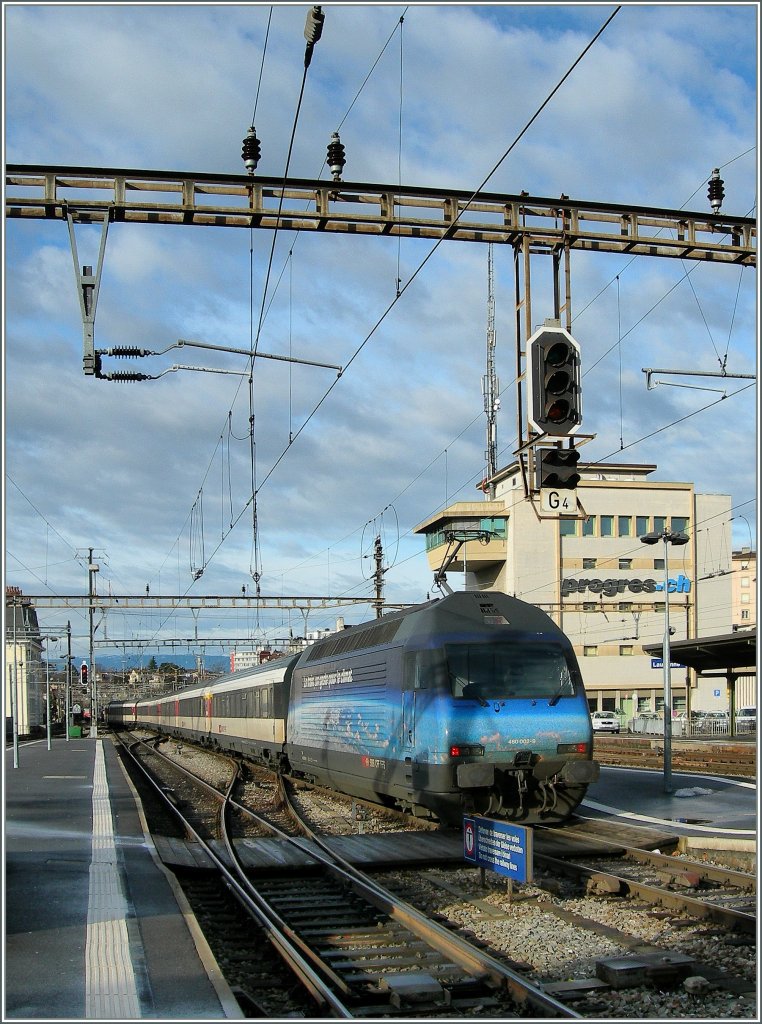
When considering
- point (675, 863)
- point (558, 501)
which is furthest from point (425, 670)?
point (675, 863)

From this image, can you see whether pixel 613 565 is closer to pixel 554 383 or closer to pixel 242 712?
pixel 242 712

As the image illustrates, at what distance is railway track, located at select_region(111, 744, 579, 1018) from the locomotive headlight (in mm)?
2048

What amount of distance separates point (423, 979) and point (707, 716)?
57432 millimetres

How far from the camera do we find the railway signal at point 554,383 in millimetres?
10547

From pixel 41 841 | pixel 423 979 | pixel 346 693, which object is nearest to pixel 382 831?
pixel 346 693

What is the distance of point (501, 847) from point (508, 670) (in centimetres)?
428

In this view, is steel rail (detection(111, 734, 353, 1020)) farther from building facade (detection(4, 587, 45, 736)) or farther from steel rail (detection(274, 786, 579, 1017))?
building facade (detection(4, 587, 45, 736))

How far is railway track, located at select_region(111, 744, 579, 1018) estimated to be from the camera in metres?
7.37

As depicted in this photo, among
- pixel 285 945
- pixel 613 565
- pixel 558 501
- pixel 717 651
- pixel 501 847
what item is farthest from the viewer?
pixel 613 565

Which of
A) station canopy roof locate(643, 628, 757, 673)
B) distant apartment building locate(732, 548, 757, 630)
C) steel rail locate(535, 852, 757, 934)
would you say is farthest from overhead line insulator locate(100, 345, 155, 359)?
distant apartment building locate(732, 548, 757, 630)

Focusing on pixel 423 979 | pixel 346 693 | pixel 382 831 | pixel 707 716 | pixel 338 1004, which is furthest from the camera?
pixel 707 716

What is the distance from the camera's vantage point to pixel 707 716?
61.3m

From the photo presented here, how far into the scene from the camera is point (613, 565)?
64.6 m

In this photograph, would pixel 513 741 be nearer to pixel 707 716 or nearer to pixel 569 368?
pixel 569 368
